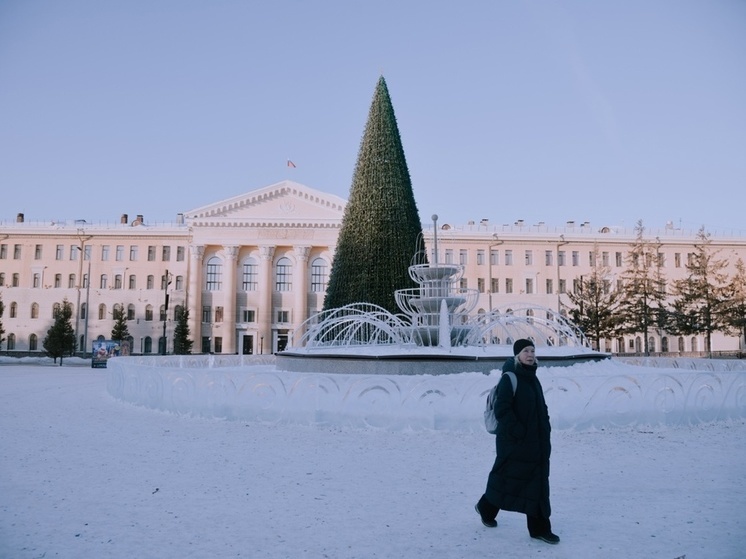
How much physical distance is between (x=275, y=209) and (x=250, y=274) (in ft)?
21.0

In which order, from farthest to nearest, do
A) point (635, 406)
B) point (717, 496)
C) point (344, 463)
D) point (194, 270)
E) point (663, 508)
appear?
point (194, 270) → point (635, 406) → point (344, 463) → point (717, 496) → point (663, 508)

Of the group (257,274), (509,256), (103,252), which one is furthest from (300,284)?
(509,256)

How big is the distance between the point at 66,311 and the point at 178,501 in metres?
48.6

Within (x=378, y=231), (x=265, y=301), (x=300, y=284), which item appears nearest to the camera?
(x=378, y=231)

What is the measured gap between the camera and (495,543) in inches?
165

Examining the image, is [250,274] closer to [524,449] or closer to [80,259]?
[80,259]

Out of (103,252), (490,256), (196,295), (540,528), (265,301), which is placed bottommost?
(540,528)

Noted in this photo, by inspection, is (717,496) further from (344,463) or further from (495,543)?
(344,463)

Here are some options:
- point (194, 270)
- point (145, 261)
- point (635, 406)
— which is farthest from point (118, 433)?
point (145, 261)

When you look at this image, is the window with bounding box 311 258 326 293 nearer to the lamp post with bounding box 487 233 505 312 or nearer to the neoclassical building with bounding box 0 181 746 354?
the neoclassical building with bounding box 0 181 746 354

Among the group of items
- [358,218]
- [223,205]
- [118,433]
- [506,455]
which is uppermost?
[223,205]

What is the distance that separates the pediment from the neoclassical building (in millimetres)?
89

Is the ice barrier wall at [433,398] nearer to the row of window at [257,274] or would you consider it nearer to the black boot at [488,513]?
the black boot at [488,513]

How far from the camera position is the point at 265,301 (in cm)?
5144
